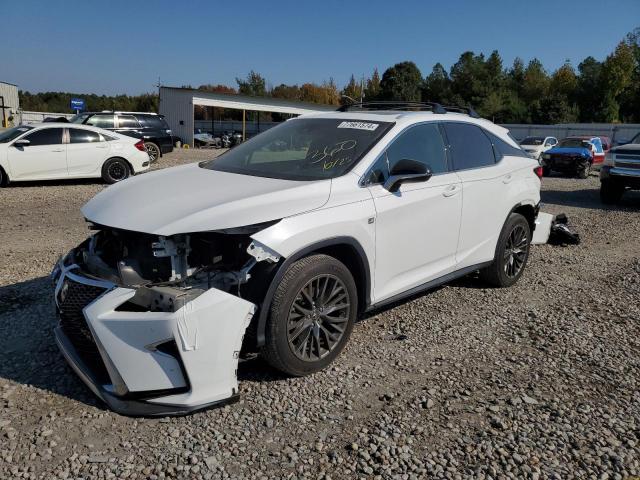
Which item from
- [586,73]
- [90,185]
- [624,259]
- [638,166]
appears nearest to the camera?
[624,259]

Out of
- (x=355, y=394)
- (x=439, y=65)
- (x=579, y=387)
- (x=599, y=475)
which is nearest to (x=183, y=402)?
(x=355, y=394)

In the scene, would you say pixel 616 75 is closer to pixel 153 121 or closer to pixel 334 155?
pixel 153 121

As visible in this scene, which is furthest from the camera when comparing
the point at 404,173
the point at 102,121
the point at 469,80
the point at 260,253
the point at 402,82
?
the point at 402,82

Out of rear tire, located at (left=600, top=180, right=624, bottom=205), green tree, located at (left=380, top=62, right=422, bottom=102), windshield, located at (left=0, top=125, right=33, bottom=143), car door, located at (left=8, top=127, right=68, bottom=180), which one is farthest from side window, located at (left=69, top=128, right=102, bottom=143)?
green tree, located at (left=380, top=62, right=422, bottom=102)

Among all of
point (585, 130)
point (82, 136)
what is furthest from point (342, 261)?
point (585, 130)

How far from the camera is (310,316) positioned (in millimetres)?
3404

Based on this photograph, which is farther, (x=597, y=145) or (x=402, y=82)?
(x=402, y=82)

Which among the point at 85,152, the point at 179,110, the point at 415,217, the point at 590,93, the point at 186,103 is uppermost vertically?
the point at 590,93

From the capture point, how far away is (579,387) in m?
3.57

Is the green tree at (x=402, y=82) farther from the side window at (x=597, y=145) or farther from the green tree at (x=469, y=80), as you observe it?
the side window at (x=597, y=145)

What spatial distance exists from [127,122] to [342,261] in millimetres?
16465

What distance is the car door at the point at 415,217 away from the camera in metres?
3.84

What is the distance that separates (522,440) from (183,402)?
6.27 feet

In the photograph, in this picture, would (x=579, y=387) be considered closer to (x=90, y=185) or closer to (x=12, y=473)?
(x=12, y=473)
